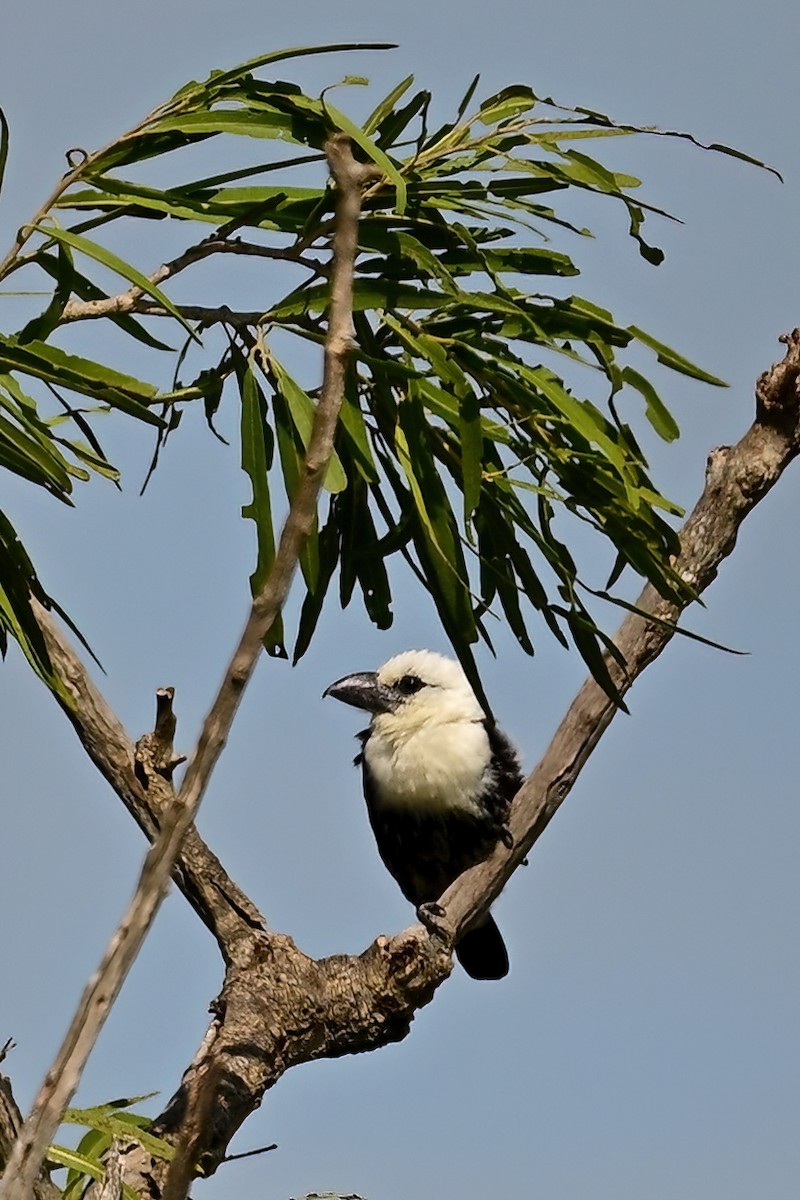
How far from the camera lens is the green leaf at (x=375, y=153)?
2.10m

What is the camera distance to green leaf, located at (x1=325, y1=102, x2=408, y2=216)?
2.10m

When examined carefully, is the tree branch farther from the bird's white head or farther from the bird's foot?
the bird's white head

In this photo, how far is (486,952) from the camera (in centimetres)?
480

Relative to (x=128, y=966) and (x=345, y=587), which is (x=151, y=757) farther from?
(x=128, y=966)

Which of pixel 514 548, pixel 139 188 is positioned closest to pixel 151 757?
pixel 514 548

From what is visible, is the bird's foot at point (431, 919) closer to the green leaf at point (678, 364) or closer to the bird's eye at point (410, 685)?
the green leaf at point (678, 364)

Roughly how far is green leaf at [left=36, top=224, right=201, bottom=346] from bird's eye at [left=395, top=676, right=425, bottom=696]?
2.48 metres

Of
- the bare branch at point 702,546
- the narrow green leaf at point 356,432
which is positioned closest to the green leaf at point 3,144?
the narrow green leaf at point 356,432

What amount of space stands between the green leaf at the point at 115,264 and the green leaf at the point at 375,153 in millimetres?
314

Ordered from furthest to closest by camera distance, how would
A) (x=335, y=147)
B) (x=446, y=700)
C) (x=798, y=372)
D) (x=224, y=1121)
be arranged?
(x=446, y=700), (x=798, y=372), (x=224, y=1121), (x=335, y=147)

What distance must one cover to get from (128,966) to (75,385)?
140 centimetres

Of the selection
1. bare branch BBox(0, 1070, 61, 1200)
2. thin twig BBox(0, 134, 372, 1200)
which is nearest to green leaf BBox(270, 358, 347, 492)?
bare branch BBox(0, 1070, 61, 1200)

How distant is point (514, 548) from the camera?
255 cm

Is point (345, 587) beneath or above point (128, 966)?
above
